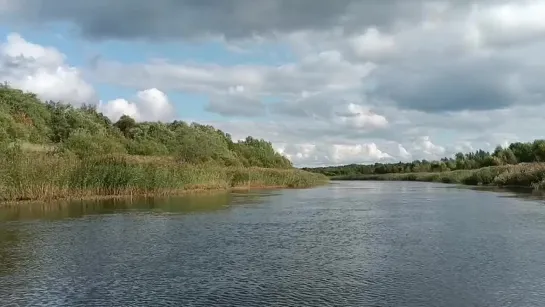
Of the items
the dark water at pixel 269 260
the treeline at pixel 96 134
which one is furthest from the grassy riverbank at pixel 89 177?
the treeline at pixel 96 134

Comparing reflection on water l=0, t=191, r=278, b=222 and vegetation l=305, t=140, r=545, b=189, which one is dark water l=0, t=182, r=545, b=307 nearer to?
reflection on water l=0, t=191, r=278, b=222

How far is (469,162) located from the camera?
95812 mm

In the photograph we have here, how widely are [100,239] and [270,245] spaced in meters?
4.38

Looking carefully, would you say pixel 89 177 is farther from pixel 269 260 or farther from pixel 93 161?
pixel 269 260

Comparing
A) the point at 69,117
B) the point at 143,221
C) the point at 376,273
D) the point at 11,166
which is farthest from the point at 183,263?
the point at 69,117

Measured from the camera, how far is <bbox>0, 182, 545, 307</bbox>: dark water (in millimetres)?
8328

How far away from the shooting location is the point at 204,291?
28.3ft

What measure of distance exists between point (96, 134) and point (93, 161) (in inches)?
838

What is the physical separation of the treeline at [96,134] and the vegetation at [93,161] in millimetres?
92

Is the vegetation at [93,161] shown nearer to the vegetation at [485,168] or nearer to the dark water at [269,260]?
the dark water at [269,260]

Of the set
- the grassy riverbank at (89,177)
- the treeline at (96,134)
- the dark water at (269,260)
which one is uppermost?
the treeline at (96,134)

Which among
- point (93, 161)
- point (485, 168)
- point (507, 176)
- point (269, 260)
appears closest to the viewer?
point (269, 260)

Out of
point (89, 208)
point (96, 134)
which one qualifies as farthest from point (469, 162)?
point (89, 208)

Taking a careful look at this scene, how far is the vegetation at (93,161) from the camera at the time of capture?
2412cm
